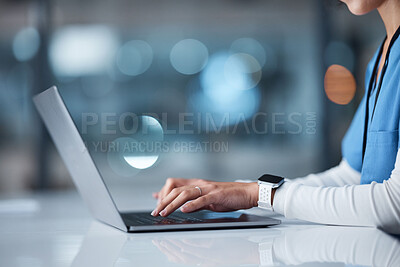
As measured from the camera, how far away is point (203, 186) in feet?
3.44

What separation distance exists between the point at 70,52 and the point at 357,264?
4.62 m

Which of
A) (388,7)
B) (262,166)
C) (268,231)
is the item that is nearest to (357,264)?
(268,231)

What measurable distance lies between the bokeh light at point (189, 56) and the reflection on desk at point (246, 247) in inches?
174

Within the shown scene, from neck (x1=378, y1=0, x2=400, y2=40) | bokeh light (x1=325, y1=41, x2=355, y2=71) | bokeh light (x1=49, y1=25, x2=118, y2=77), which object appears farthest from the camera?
bokeh light (x1=325, y1=41, x2=355, y2=71)

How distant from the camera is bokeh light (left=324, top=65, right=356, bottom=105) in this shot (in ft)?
17.3

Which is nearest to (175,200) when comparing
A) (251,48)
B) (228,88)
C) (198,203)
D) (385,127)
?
(198,203)

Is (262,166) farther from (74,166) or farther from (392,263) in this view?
(392,263)

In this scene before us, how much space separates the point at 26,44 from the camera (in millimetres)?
4633

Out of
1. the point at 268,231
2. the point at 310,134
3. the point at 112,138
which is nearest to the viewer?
the point at 268,231

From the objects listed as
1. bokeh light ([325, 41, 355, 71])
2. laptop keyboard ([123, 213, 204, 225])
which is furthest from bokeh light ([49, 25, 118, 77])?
laptop keyboard ([123, 213, 204, 225])

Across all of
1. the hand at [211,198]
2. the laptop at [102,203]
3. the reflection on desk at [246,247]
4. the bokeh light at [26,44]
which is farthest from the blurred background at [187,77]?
the reflection on desk at [246,247]

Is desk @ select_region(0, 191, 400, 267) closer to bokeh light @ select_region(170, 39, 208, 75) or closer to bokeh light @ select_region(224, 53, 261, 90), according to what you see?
bokeh light @ select_region(170, 39, 208, 75)

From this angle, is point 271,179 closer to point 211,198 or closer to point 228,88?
point 211,198

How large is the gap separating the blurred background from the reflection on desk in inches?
157
